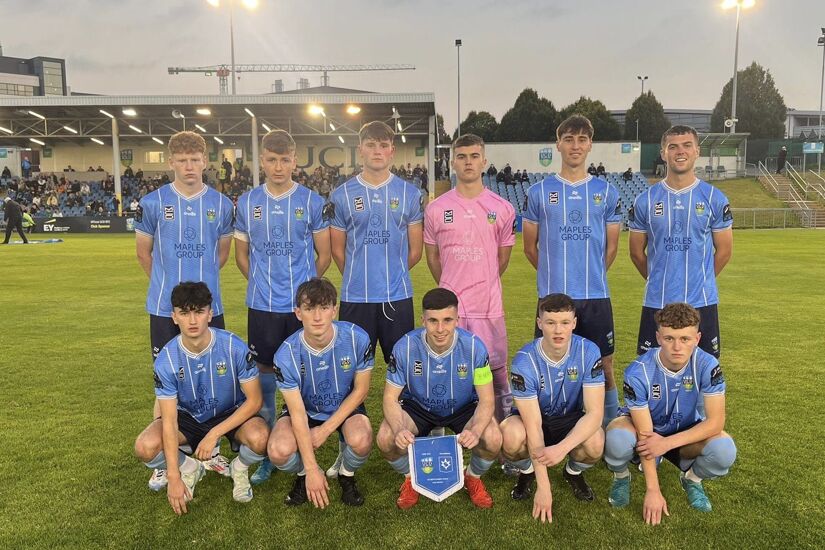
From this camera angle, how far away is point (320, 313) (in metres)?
3.04

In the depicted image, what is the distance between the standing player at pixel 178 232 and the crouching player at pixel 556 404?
198 centimetres

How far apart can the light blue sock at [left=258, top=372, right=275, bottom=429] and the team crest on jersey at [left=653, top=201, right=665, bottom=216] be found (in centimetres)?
268

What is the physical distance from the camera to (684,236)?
3.51m

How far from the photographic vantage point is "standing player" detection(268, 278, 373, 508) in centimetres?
302

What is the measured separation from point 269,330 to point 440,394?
1.21 meters

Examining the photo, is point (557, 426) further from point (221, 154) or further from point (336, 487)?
Result: point (221, 154)

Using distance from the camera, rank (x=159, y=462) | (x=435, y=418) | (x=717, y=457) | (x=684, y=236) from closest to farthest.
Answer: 1. (x=717, y=457)
2. (x=159, y=462)
3. (x=435, y=418)
4. (x=684, y=236)

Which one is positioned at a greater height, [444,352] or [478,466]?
[444,352]

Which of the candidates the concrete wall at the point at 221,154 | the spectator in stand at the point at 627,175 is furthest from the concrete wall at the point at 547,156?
the concrete wall at the point at 221,154

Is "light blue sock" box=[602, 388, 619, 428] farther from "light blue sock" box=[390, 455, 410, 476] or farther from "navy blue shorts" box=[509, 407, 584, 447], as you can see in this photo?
"light blue sock" box=[390, 455, 410, 476]

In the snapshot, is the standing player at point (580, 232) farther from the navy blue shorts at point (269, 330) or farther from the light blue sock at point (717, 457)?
the navy blue shorts at point (269, 330)

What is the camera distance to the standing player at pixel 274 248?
143 inches

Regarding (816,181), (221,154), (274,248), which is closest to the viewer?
(274,248)

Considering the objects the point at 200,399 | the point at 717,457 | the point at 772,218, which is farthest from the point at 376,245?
the point at 772,218
